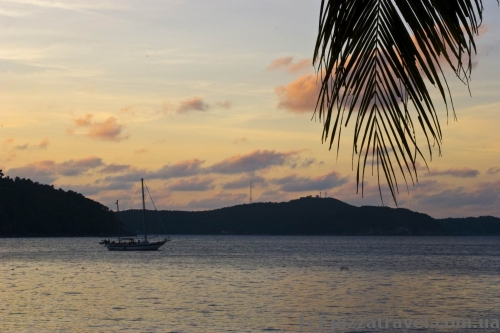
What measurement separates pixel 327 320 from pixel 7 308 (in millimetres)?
21358

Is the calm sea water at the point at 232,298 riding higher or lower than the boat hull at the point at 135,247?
lower

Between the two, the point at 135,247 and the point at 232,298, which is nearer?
the point at 232,298

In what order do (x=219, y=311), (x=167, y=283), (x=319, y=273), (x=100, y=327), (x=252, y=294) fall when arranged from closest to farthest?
(x=100, y=327) < (x=219, y=311) < (x=252, y=294) < (x=167, y=283) < (x=319, y=273)

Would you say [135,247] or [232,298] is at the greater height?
[135,247]

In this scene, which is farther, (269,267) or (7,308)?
(269,267)

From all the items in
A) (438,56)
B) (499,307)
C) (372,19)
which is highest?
(372,19)

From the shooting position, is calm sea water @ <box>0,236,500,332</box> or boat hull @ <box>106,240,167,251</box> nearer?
calm sea water @ <box>0,236,500,332</box>

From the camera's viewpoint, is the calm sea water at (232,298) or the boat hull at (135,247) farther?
the boat hull at (135,247)

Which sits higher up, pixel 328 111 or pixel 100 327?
pixel 328 111

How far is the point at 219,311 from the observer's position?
46.3m

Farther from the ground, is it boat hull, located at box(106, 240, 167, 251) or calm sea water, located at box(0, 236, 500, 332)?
boat hull, located at box(106, 240, 167, 251)

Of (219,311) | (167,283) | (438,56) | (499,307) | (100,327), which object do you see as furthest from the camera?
(167,283)

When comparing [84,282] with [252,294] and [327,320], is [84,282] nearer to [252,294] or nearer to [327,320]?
[252,294]

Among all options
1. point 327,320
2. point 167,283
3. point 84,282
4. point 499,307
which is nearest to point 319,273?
point 167,283
